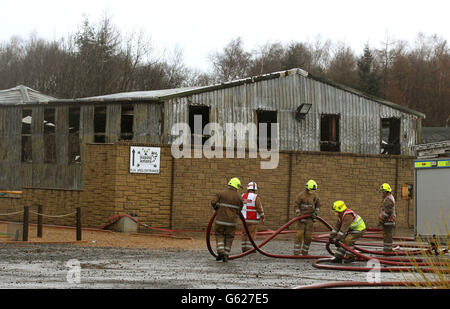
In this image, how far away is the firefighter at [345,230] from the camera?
13.5 m

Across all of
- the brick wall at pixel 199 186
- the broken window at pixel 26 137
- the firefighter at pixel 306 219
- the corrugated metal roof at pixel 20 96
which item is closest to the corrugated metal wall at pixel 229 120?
the broken window at pixel 26 137

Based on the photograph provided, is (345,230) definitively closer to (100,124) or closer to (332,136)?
(332,136)

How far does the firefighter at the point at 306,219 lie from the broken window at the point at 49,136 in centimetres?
1476

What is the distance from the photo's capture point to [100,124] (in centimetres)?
2622

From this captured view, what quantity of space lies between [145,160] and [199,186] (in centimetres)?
226

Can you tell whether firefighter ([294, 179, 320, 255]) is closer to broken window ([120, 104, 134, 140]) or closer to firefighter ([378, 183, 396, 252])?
firefighter ([378, 183, 396, 252])

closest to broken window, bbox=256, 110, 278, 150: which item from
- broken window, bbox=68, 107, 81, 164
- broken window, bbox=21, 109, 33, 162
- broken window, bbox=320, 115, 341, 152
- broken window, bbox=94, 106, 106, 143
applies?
broken window, bbox=320, 115, 341, 152

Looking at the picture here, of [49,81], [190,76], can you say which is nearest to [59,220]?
[49,81]

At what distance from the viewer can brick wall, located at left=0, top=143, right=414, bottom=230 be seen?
2156cm

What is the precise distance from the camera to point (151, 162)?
858 inches

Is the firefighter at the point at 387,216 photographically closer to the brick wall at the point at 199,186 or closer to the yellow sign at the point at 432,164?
the yellow sign at the point at 432,164

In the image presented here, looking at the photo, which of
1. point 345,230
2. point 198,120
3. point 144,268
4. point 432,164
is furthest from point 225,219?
point 198,120

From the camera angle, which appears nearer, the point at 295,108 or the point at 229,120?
the point at 229,120
